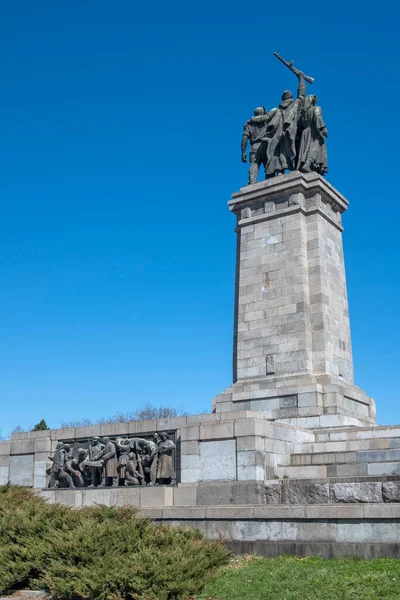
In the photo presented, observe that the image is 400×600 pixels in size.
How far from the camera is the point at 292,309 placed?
21.5 meters

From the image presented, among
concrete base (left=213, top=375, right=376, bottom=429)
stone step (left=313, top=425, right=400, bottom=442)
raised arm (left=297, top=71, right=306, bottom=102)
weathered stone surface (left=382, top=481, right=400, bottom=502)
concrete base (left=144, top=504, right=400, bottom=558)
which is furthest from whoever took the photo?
raised arm (left=297, top=71, right=306, bottom=102)

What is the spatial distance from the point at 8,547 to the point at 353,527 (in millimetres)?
5617

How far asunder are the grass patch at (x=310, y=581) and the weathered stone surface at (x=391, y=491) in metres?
2.06

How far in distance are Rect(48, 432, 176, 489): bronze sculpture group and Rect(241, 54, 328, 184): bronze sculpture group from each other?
1076cm

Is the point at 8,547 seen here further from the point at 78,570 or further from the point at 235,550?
the point at 235,550

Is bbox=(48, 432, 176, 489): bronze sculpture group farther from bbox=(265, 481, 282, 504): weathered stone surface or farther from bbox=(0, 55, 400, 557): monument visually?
bbox=(265, 481, 282, 504): weathered stone surface

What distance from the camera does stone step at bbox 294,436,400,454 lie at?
52.1 ft

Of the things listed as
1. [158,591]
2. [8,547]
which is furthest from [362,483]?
[8,547]

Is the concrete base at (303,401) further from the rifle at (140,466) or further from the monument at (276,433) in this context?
the rifle at (140,466)

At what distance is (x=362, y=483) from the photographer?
13516 millimetres

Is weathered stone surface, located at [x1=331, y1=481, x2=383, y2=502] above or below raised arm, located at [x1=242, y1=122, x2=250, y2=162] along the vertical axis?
below

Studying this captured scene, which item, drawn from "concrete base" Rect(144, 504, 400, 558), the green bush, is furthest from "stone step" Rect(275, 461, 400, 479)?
the green bush

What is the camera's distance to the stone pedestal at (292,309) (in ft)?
66.5

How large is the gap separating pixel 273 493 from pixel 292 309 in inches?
293
